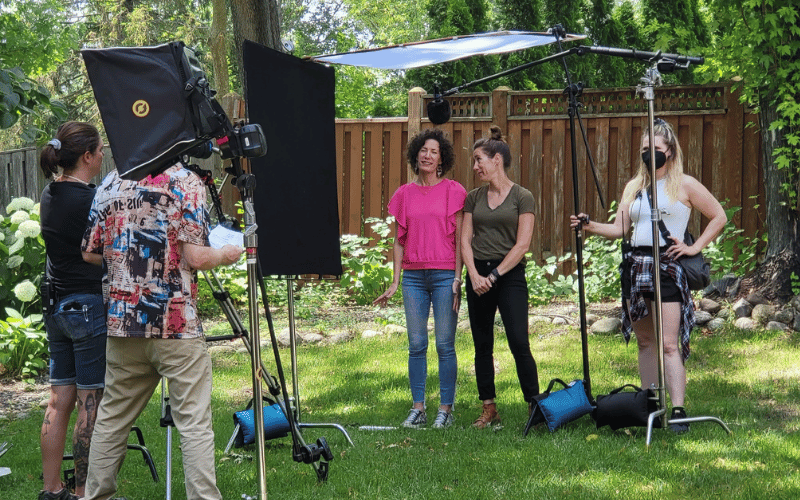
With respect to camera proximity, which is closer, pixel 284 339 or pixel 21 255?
pixel 21 255

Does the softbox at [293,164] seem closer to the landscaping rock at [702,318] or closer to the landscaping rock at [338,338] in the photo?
the landscaping rock at [338,338]

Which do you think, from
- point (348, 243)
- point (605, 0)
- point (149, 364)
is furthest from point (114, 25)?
point (149, 364)

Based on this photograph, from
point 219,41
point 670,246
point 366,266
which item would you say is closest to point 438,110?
point 670,246

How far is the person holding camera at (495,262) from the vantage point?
5.14 meters

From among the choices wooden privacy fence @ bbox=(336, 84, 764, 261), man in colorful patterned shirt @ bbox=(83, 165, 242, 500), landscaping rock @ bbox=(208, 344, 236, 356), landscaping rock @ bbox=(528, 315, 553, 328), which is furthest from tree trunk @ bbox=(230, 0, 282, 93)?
man in colorful patterned shirt @ bbox=(83, 165, 242, 500)

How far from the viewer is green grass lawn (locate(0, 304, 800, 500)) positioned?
401 centimetres

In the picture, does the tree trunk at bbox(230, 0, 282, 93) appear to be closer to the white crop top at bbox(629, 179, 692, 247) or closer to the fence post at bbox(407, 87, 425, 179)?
the fence post at bbox(407, 87, 425, 179)

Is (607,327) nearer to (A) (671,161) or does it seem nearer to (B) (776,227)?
(B) (776,227)

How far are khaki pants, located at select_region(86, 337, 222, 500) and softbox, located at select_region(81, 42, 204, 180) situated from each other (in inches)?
29.9

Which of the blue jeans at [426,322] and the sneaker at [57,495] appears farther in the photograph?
the blue jeans at [426,322]

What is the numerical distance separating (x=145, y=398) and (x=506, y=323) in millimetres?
2412

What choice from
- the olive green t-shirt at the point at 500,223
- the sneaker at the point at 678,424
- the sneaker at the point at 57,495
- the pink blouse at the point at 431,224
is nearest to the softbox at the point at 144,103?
the sneaker at the point at 57,495

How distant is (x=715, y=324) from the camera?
7.18m

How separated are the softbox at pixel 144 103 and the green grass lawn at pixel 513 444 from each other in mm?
1824
